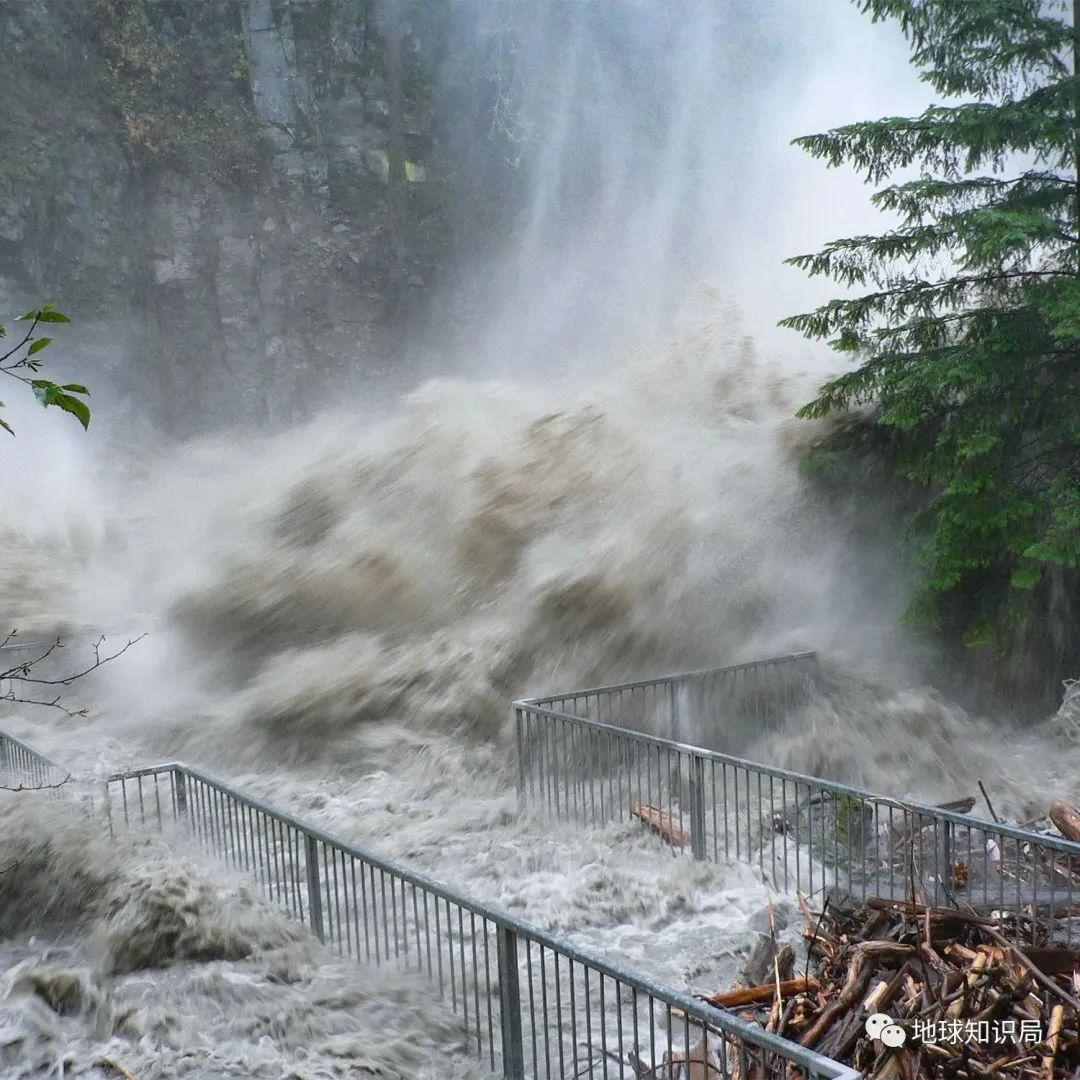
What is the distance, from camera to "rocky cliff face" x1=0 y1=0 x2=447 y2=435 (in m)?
26.8

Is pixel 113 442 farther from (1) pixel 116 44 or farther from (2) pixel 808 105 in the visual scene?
(2) pixel 808 105

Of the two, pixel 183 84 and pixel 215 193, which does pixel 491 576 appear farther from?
pixel 183 84

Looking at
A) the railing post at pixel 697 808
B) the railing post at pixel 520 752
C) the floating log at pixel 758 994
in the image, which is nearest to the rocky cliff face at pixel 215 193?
the railing post at pixel 520 752

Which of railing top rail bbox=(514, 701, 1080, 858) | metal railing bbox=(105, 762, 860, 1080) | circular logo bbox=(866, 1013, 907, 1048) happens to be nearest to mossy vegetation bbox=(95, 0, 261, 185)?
metal railing bbox=(105, 762, 860, 1080)

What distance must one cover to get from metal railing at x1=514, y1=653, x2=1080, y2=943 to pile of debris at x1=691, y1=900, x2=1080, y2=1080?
28 cm

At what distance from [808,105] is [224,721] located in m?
24.7

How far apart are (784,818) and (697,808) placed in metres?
0.74

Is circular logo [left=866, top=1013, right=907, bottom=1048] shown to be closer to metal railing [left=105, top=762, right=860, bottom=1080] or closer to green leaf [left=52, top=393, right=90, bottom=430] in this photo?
metal railing [left=105, top=762, right=860, bottom=1080]

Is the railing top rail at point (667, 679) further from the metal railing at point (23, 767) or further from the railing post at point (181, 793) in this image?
the metal railing at point (23, 767)

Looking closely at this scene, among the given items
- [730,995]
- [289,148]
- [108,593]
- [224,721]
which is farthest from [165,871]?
[289,148]

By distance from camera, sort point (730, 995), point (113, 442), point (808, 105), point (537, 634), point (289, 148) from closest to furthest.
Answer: point (730, 995) → point (537, 634) → point (113, 442) → point (289, 148) → point (808, 105)

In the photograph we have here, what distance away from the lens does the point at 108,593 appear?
18297 mm

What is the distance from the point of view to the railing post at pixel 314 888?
20.6 ft

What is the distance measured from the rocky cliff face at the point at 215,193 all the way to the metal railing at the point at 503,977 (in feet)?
66.0
